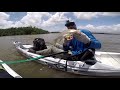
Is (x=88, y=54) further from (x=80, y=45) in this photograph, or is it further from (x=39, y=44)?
(x=39, y=44)

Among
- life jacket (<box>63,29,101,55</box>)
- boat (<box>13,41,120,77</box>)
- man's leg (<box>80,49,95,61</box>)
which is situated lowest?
boat (<box>13,41,120,77</box>)

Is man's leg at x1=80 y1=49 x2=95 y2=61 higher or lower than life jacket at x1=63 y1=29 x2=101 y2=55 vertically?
lower

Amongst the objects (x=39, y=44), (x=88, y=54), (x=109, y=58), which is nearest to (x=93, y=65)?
(x=88, y=54)

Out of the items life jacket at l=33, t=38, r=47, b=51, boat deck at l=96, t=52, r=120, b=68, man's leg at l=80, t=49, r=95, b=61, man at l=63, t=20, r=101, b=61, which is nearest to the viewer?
man at l=63, t=20, r=101, b=61

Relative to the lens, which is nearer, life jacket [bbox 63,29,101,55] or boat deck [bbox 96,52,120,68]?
life jacket [bbox 63,29,101,55]

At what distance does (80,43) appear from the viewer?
599cm

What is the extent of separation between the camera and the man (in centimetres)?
558

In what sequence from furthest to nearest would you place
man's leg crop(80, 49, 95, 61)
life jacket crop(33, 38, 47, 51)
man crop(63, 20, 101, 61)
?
1. life jacket crop(33, 38, 47, 51)
2. man's leg crop(80, 49, 95, 61)
3. man crop(63, 20, 101, 61)

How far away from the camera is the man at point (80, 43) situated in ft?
18.3

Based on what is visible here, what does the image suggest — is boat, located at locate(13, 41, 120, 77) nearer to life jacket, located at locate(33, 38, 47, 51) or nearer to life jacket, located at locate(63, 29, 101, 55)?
life jacket, located at locate(63, 29, 101, 55)

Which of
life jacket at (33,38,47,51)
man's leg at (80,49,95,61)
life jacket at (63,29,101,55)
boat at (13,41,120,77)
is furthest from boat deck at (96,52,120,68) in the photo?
life jacket at (33,38,47,51)
